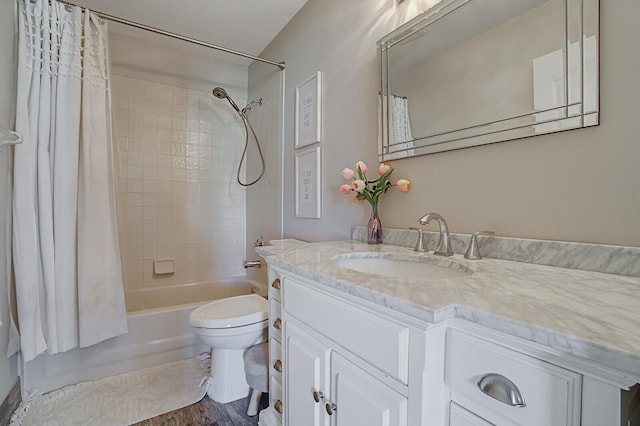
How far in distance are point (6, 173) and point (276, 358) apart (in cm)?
154

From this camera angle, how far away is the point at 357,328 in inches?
27.3

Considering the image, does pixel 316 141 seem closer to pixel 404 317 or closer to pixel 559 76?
pixel 559 76

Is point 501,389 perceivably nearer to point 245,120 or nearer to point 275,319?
point 275,319

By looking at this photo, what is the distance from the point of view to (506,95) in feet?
3.03

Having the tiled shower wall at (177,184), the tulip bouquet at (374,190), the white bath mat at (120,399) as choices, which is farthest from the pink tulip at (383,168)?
the tiled shower wall at (177,184)

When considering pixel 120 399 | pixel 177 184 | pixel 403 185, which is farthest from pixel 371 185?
pixel 177 184

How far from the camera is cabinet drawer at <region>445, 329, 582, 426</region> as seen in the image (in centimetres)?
41

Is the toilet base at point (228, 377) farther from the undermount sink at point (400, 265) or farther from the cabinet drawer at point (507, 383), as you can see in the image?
the cabinet drawer at point (507, 383)

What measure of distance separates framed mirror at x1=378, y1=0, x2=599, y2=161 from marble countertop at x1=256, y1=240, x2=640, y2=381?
0.42 m

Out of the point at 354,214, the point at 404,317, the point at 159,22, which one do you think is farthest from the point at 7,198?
the point at 404,317

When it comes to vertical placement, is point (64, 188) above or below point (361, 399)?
above

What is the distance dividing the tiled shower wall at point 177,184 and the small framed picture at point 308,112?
3.42ft

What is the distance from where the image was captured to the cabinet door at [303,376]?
2.70 ft

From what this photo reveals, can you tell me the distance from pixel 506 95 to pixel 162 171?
247 cm
